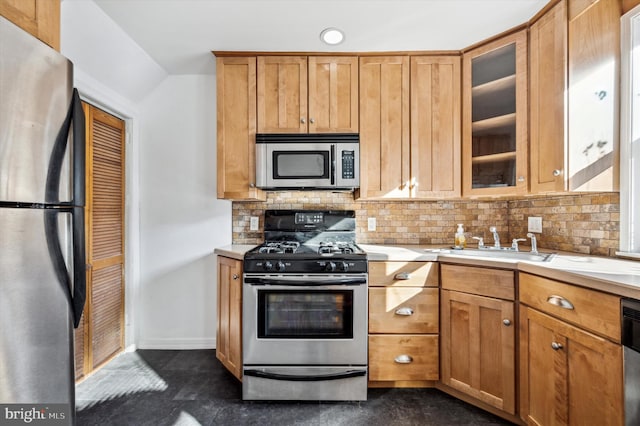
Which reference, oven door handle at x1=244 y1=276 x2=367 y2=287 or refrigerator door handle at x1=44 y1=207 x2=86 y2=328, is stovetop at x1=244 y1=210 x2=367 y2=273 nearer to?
oven door handle at x1=244 y1=276 x2=367 y2=287

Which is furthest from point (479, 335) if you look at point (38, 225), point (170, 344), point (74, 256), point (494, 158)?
point (170, 344)

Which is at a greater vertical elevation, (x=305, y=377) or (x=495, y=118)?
(x=495, y=118)

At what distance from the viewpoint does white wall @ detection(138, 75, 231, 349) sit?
2.46 m

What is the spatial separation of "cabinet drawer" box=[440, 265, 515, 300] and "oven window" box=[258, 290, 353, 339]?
62cm

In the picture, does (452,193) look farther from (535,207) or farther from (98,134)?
(98,134)

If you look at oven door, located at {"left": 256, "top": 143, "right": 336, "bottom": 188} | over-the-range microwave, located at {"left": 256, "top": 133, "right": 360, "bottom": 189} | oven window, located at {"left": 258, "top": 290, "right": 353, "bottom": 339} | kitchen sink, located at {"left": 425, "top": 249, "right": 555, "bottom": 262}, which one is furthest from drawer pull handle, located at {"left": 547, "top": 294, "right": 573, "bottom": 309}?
oven door, located at {"left": 256, "top": 143, "right": 336, "bottom": 188}

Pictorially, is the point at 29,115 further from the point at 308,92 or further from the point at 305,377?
the point at 305,377

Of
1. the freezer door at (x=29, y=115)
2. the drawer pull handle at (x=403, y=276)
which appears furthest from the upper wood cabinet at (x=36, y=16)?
the drawer pull handle at (x=403, y=276)

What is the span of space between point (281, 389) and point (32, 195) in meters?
1.58

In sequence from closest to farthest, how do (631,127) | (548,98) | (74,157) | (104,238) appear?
(74,157) < (631,127) < (548,98) < (104,238)

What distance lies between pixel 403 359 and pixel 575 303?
990mm

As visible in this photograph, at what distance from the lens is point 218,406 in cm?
175

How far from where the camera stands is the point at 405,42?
1.98 metres

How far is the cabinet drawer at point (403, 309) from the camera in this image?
5.98 ft
